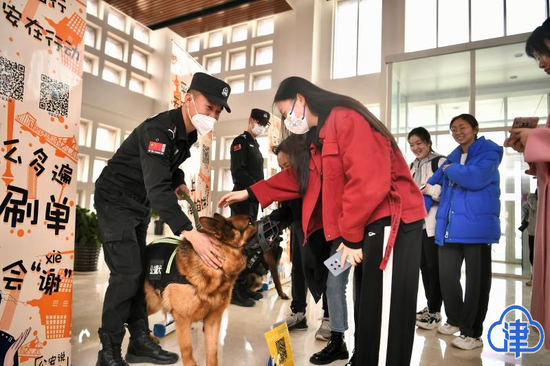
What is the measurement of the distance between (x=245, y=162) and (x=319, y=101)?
2.17 m

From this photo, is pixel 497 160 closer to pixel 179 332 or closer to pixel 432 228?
pixel 432 228

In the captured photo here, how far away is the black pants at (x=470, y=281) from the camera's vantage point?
2463 mm

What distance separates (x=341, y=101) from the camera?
1513 millimetres

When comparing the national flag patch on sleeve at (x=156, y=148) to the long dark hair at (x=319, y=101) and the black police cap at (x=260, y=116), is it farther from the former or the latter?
the black police cap at (x=260, y=116)

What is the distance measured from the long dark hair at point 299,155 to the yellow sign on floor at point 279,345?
2.38 ft

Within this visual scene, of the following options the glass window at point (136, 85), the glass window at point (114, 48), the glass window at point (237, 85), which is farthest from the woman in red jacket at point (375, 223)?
the glass window at point (136, 85)

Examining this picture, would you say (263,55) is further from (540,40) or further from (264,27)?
(540,40)

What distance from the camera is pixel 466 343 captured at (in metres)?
2.43

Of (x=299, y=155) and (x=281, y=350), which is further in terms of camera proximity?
(x=299, y=155)

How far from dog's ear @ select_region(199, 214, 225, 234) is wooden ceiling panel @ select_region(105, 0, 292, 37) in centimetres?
1015

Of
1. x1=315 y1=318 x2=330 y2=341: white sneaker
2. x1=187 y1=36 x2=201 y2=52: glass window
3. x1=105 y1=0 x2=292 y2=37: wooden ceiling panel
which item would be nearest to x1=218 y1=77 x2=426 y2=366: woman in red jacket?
x1=315 y1=318 x2=330 y2=341: white sneaker

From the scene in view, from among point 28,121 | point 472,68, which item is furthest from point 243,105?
point 28,121

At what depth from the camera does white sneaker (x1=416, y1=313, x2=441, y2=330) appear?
9.57 ft

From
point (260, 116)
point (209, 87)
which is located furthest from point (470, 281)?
point (260, 116)
